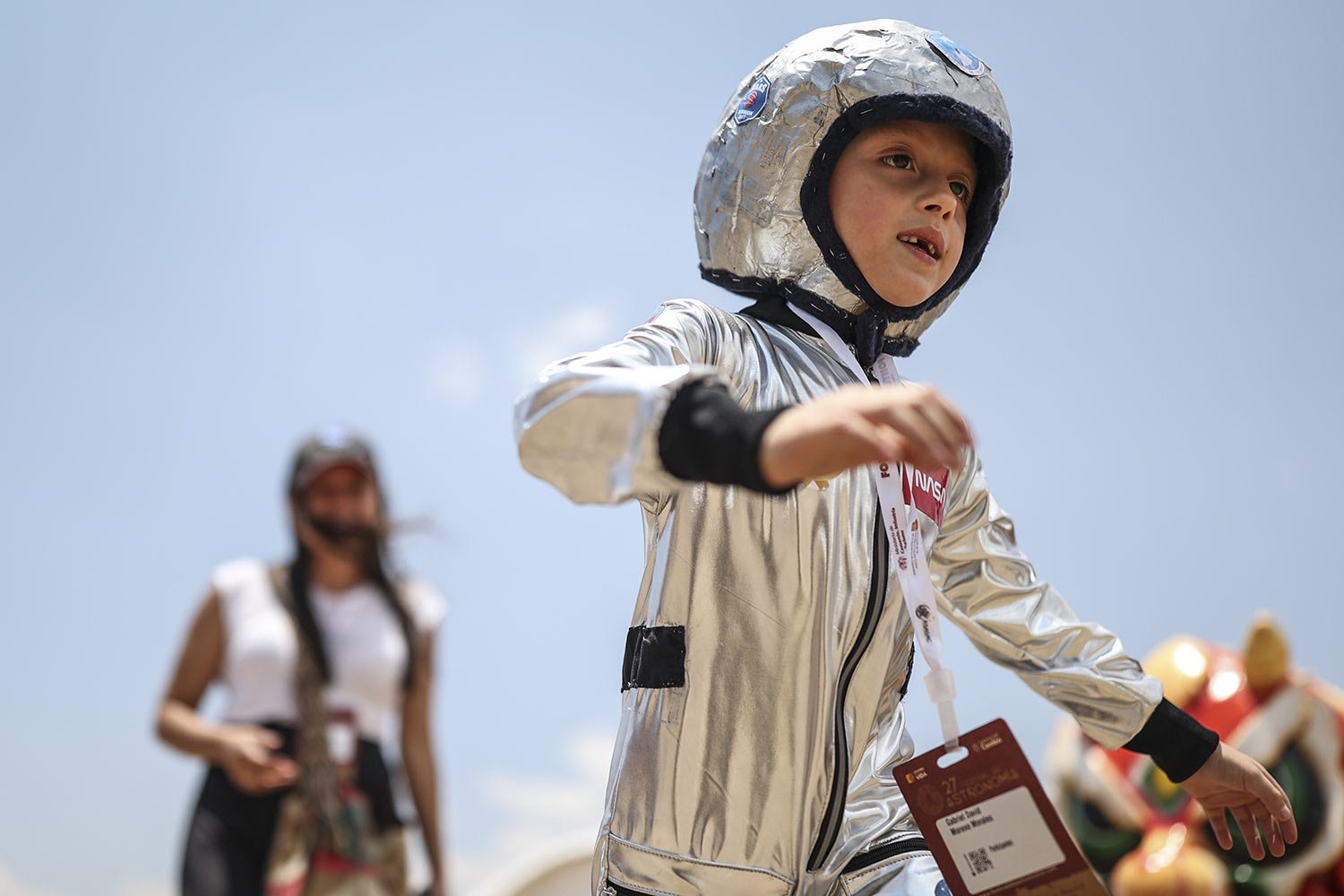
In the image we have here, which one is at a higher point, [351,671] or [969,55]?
[969,55]

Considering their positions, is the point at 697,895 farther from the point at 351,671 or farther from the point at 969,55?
the point at 351,671

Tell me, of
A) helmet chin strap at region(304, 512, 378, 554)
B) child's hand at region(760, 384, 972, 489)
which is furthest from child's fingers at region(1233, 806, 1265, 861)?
helmet chin strap at region(304, 512, 378, 554)

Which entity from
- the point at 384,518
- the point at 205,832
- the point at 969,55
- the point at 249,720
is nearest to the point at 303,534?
the point at 384,518

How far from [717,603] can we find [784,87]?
803 millimetres

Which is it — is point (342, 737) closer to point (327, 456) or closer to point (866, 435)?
point (327, 456)

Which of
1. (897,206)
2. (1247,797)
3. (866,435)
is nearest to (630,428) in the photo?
(866,435)

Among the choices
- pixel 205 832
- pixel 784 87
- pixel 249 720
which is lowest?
pixel 205 832

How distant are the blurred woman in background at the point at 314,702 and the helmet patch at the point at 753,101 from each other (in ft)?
4.98

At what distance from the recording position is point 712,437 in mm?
1300

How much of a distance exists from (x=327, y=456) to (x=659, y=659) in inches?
68.2

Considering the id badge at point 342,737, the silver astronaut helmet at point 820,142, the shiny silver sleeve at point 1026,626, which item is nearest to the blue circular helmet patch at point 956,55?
the silver astronaut helmet at point 820,142

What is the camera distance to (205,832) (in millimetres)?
2881

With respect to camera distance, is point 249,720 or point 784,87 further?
point 249,720

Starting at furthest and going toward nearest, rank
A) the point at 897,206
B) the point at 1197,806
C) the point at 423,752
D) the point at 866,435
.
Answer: the point at 1197,806 < the point at 423,752 < the point at 897,206 < the point at 866,435
